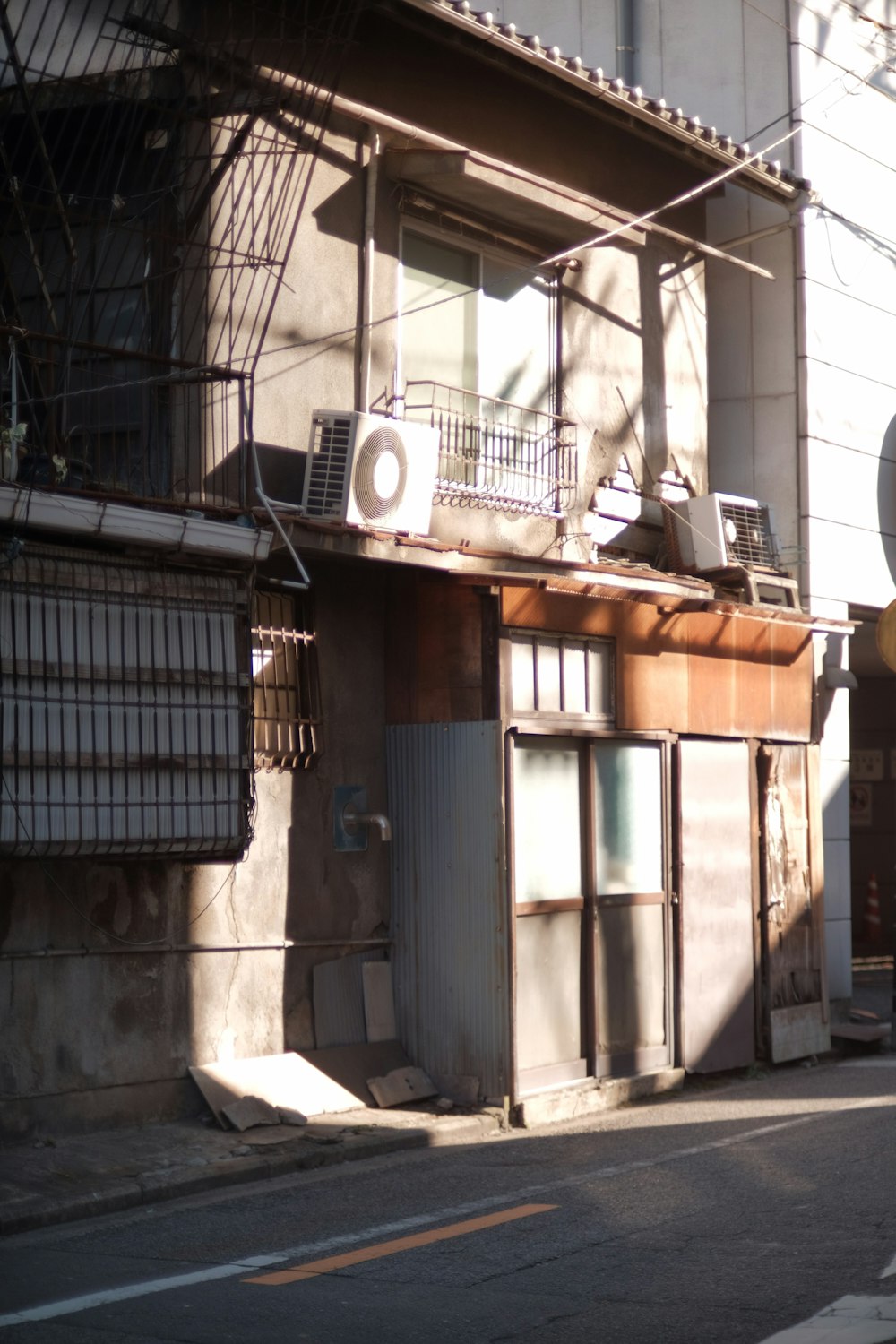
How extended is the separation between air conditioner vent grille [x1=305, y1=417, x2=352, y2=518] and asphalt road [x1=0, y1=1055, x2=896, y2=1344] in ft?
13.7

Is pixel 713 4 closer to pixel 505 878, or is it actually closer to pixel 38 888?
pixel 505 878

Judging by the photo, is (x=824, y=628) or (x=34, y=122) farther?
(x=824, y=628)

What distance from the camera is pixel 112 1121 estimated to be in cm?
1027

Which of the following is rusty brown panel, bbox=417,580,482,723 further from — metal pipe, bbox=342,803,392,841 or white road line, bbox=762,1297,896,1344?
white road line, bbox=762,1297,896,1344

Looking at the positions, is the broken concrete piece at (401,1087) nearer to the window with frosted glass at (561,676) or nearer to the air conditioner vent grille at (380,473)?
the window with frosted glass at (561,676)

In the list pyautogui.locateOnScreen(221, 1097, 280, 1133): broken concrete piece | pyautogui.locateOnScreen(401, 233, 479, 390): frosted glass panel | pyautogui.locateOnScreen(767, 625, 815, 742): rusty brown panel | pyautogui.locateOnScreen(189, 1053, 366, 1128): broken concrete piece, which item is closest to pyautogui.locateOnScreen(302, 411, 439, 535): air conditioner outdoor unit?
pyautogui.locateOnScreen(401, 233, 479, 390): frosted glass panel

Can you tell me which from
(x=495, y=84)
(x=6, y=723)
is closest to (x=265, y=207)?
(x=495, y=84)

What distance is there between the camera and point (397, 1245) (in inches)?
307

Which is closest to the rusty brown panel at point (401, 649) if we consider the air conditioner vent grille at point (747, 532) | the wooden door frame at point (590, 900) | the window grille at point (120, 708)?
the wooden door frame at point (590, 900)

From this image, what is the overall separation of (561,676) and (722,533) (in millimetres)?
2636

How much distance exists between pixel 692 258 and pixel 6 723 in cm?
875

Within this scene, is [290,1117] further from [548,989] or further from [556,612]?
[556,612]

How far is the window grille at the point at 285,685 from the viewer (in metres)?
11.4

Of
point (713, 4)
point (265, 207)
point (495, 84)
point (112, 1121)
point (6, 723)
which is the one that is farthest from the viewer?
point (713, 4)
